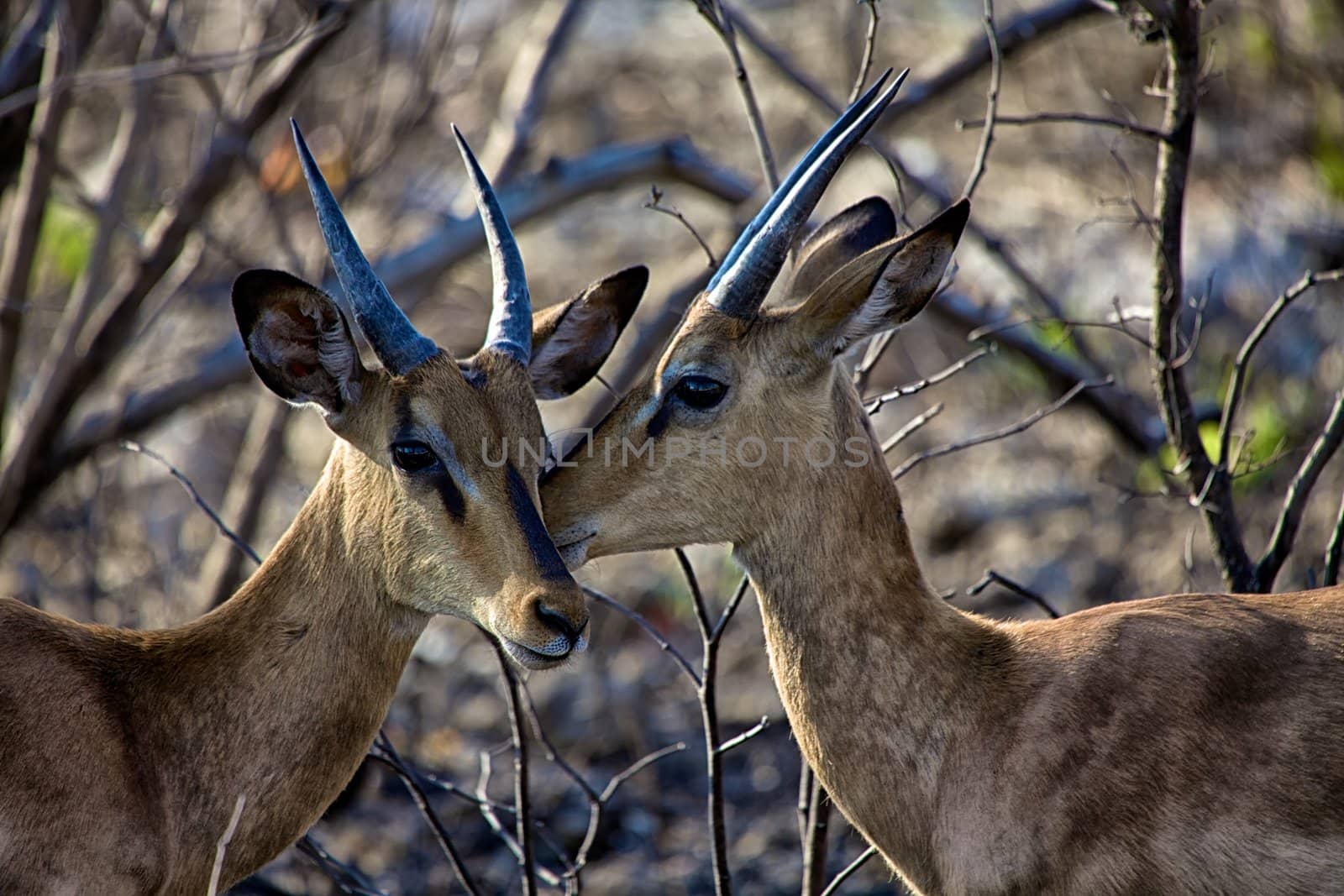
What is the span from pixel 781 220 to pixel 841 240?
2.84 feet

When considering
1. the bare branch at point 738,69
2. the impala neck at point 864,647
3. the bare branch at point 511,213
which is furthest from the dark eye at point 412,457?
the bare branch at point 511,213

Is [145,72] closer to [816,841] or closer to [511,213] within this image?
[511,213]

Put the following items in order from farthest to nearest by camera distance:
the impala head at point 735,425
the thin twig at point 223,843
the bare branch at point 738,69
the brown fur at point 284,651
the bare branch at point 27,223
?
the bare branch at point 27,223, the bare branch at point 738,69, the impala head at point 735,425, the brown fur at point 284,651, the thin twig at point 223,843

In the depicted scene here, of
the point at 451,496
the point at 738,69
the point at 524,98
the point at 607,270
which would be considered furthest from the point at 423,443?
the point at 607,270

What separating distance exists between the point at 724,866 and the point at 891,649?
1261mm

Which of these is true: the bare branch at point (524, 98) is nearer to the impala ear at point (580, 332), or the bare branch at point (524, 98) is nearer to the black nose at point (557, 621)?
the impala ear at point (580, 332)

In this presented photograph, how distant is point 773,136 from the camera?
570 inches

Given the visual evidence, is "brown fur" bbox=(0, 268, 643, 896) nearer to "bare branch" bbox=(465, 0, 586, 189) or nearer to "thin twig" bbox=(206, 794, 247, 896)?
"thin twig" bbox=(206, 794, 247, 896)

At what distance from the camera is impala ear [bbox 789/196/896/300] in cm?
514

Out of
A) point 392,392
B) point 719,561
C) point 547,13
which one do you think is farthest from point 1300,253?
point 392,392

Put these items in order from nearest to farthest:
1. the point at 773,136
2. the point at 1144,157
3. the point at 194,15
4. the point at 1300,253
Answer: the point at 1300,253
the point at 194,15
the point at 1144,157
the point at 773,136

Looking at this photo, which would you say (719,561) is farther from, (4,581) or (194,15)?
(194,15)

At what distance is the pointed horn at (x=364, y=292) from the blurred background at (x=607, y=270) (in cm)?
171

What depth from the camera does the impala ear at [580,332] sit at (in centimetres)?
498
